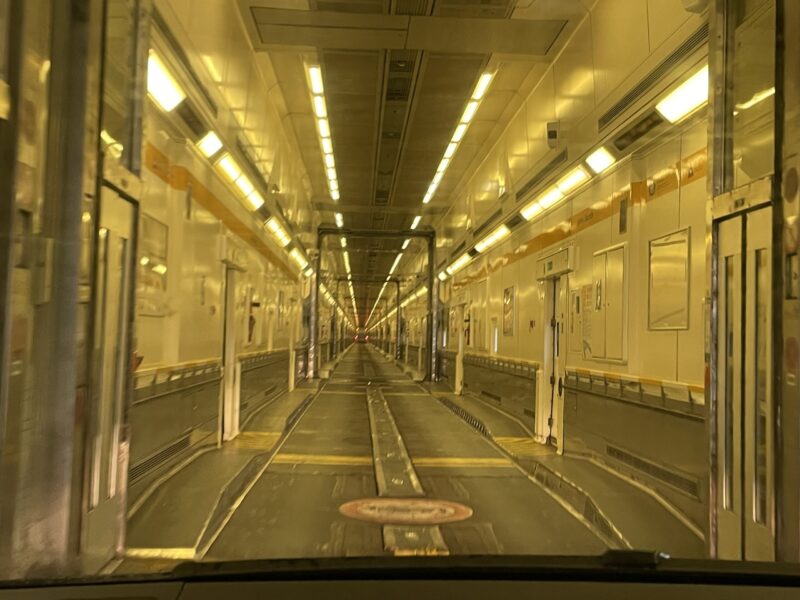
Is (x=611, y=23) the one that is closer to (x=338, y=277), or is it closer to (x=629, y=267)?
(x=629, y=267)

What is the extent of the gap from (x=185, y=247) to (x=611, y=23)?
418cm

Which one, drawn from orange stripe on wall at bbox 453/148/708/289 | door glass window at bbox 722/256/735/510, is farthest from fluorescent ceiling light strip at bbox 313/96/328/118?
door glass window at bbox 722/256/735/510

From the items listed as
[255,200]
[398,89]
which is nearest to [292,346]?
[255,200]

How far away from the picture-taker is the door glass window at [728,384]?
3.55 m

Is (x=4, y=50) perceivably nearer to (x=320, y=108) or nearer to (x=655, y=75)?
(x=655, y=75)

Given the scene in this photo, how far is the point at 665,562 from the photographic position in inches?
80.4

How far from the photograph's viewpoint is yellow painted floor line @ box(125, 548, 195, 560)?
149 inches

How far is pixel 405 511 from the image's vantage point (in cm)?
523

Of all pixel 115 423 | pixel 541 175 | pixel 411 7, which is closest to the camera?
pixel 115 423

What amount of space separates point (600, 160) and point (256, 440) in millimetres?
4827

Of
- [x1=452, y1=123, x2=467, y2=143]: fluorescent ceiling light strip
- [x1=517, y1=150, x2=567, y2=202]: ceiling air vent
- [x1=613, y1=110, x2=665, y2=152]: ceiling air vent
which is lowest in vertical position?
[x1=613, y1=110, x2=665, y2=152]: ceiling air vent

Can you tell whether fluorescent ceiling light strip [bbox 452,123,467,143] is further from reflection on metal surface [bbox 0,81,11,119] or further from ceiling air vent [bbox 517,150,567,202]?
reflection on metal surface [bbox 0,81,11,119]

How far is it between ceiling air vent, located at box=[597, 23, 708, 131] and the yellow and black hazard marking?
4.74 meters

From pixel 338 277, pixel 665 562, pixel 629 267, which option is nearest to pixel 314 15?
pixel 629 267
